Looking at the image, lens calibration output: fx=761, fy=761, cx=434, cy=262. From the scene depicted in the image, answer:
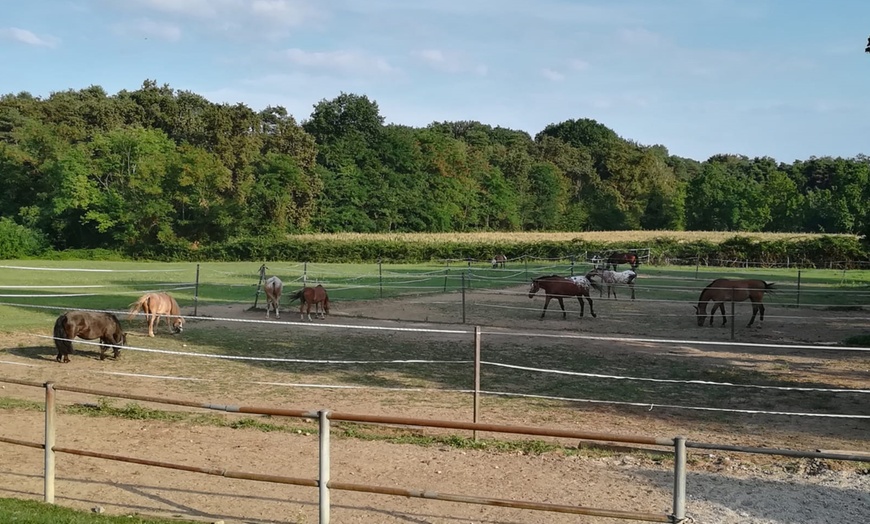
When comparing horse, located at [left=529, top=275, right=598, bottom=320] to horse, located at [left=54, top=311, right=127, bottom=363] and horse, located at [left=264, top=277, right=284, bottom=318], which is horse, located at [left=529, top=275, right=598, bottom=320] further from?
horse, located at [left=54, top=311, right=127, bottom=363]

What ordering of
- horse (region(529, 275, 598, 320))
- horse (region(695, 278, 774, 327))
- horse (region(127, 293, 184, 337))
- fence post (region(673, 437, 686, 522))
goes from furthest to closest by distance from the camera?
horse (region(529, 275, 598, 320)), horse (region(695, 278, 774, 327)), horse (region(127, 293, 184, 337)), fence post (region(673, 437, 686, 522))

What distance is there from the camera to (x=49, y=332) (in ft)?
49.9

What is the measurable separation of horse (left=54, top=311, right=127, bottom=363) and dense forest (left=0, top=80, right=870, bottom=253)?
41326mm

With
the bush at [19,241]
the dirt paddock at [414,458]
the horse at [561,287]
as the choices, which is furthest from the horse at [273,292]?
the bush at [19,241]

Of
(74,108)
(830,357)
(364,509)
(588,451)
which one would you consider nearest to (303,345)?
(588,451)

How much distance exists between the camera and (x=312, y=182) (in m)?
63.0

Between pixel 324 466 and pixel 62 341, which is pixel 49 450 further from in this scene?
pixel 62 341

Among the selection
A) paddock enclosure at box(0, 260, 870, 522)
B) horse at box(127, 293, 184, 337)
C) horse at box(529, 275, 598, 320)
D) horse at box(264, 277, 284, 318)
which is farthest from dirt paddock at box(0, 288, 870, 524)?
horse at box(529, 275, 598, 320)

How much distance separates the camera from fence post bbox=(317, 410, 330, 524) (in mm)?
4906

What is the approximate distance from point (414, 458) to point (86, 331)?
7241 millimetres

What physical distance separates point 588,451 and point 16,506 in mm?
5011

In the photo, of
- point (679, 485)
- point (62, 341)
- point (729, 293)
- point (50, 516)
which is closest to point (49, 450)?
point (50, 516)

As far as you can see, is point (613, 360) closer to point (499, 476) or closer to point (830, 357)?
point (830, 357)

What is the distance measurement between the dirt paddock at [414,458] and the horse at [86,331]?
0.97 ft
